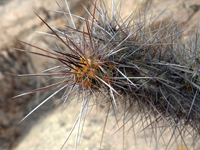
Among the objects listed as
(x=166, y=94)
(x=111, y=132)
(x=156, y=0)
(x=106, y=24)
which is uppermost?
(x=156, y=0)

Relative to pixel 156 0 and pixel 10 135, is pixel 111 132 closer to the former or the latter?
pixel 10 135

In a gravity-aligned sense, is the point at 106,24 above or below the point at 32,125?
above

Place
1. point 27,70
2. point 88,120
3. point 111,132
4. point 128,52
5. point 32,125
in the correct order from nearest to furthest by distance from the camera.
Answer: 1. point 128,52
2. point 111,132
3. point 88,120
4. point 32,125
5. point 27,70

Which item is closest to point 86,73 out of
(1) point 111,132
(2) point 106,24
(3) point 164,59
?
(2) point 106,24

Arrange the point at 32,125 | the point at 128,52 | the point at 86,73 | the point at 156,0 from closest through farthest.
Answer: the point at 86,73, the point at 128,52, the point at 156,0, the point at 32,125

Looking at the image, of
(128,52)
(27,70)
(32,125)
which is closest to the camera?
(128,52)

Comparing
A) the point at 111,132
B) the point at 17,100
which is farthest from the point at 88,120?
the point at 17,100

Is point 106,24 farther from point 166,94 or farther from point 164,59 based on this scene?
point 166,94

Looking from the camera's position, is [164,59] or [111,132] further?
[111,132]

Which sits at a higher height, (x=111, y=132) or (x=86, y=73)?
(x=86, y=73)
